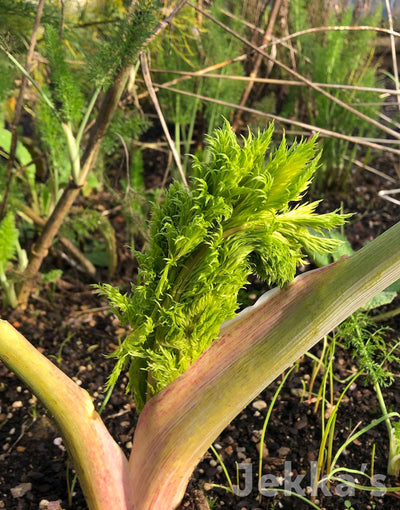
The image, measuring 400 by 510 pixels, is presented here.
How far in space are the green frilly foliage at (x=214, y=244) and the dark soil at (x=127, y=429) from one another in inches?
9.9

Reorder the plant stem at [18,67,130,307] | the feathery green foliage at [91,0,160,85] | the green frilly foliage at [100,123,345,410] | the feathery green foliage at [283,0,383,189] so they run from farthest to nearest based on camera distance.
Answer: the feathery green foliage at [283,0,383,189] → the plant stem at [18,67,130,307] → the feathery green foliage at [91,0,160,85] → the green frilly foliage at [100,123,345,410]

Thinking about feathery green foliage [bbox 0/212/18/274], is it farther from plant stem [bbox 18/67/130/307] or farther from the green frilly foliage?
the green frilly foliage

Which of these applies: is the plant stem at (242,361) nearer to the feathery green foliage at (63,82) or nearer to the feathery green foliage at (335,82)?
the feathery green foliage at (63,82)

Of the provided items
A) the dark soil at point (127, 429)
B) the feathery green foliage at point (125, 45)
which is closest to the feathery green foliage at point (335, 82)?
the dark soil at point (127, 429)

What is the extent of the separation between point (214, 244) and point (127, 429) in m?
0.47

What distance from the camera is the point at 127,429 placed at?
2.95ft

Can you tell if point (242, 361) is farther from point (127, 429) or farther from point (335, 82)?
point (335, 82)

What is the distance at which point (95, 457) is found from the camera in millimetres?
615

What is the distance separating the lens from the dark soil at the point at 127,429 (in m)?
0.79

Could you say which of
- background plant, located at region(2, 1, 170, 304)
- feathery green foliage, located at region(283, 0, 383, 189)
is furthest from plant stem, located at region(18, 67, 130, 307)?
feathery green foliage, located at region(283, 0, 383, 189)

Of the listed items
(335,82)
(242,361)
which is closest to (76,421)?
(242,361)

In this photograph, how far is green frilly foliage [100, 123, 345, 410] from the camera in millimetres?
548

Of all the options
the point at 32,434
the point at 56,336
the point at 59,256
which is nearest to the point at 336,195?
the point at 59,256

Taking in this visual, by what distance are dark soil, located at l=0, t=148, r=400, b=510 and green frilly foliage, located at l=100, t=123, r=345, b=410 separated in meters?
0.25
